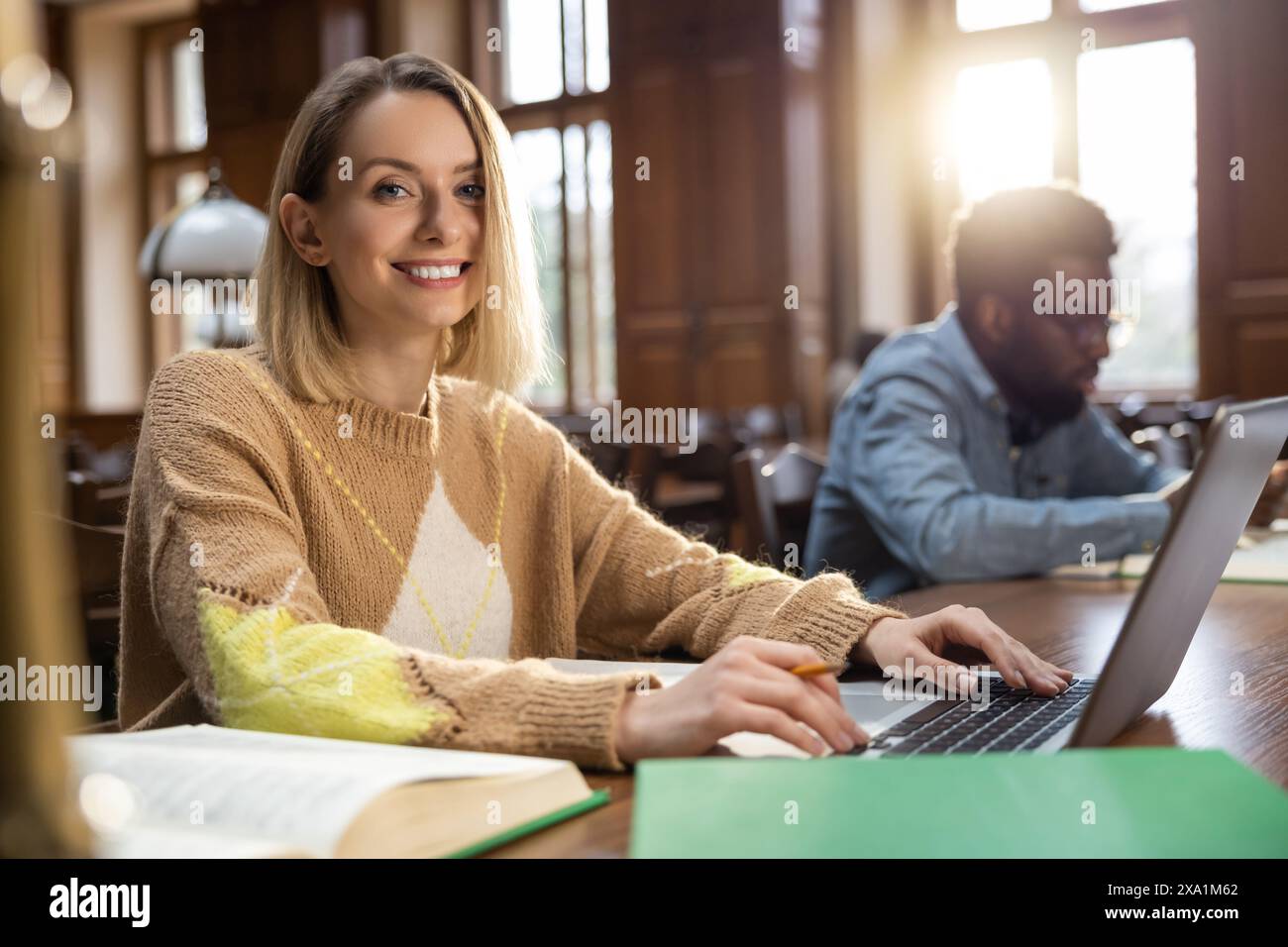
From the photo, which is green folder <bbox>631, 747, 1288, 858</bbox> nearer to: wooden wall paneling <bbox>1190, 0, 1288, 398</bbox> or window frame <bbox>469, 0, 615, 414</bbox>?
wooden wall paneling <bbox>1190, 0, 1288, 398</bbox>

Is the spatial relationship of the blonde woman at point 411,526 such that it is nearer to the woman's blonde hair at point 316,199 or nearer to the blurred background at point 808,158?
the woman's blonde hair at point 316,199

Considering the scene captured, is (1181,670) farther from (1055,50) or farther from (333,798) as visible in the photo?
(1055,50)

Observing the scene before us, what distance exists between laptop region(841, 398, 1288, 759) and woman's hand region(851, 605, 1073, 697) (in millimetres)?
13

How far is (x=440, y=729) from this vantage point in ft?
2.70

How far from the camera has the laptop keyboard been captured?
32.8 inches

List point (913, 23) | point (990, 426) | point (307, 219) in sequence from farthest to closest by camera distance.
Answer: point (913, 23) → point (990, 426) → point (307, 219)

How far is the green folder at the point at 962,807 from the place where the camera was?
0.62 m

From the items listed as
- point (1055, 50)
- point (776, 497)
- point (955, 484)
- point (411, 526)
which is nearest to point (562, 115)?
point (1055, 50)

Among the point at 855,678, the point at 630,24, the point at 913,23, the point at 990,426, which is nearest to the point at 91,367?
the point at 630,24

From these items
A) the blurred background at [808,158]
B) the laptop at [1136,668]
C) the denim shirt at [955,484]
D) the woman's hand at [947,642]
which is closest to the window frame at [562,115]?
the blurred background at [808,158]

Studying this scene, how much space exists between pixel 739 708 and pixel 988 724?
0.22 metres

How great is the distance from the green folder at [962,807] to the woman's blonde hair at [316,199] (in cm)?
70

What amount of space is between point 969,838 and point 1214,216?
6.06 m
